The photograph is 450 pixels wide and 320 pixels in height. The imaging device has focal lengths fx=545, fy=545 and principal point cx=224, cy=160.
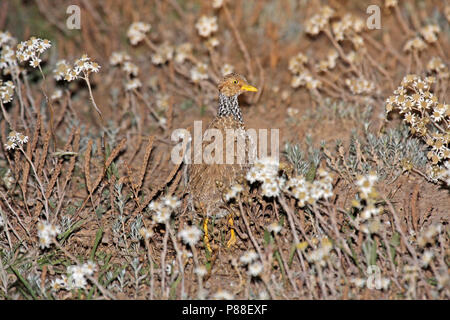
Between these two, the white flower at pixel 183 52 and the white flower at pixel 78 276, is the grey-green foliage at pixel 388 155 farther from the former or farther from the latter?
the white flower at pixel 78 276

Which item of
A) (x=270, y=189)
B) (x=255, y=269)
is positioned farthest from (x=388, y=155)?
(x=255, y=269)

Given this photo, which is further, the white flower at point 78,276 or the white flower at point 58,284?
the white flower at point 58,284

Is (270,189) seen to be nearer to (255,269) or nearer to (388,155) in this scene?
(255,269)

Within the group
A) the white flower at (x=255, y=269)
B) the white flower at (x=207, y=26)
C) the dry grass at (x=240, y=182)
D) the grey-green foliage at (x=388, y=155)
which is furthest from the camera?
the white flower at (x=207, y=26)

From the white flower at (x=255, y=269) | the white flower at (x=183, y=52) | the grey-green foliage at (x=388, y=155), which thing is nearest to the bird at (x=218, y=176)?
the white flower at (x=255, y=269)

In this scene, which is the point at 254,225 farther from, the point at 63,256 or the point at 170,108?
the point at 170,108

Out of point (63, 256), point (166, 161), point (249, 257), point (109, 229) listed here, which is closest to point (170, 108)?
point (166, 161)

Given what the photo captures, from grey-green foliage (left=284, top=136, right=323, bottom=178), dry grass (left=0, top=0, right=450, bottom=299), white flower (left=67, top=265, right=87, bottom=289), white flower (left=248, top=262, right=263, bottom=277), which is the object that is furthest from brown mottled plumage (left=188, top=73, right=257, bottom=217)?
white flower (left=67, top=265, right=87, bottom=289)

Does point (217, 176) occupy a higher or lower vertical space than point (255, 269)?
higher
